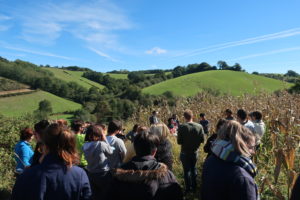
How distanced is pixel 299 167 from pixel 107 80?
6789 cm

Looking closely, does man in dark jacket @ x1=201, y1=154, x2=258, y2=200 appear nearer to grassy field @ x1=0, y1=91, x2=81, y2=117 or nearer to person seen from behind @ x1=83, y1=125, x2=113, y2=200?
person seen from behind @ x1=83, y1=125, x2=113, y2=200

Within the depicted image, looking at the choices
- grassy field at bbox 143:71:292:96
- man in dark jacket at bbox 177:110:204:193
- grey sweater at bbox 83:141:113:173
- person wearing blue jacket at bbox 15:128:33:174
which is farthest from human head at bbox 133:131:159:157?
grassy field at bbox 143:71:292:96

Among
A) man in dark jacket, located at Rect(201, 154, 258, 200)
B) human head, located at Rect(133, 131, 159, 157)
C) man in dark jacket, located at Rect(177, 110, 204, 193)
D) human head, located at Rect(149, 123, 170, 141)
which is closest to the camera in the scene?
man in dark jacket, located at Rect(201, 154, 258, 200)

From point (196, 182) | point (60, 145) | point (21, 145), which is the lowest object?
point (196, 182)

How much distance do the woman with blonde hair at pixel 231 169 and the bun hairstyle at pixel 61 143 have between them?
113 cm

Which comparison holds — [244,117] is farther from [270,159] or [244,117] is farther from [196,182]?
[196,182]

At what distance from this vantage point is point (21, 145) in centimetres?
363

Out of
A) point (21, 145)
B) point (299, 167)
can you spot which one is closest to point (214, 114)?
point (299, 167)

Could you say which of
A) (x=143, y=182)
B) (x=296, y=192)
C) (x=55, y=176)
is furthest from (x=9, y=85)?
(x=296, y=192)

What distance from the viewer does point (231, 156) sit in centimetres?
182

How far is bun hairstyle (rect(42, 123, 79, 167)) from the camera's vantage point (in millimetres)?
1944

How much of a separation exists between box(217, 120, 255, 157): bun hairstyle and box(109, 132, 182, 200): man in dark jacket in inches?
23.3

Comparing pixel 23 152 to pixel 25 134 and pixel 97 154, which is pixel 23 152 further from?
pixel 97 154

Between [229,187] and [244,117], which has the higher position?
[244,117]
